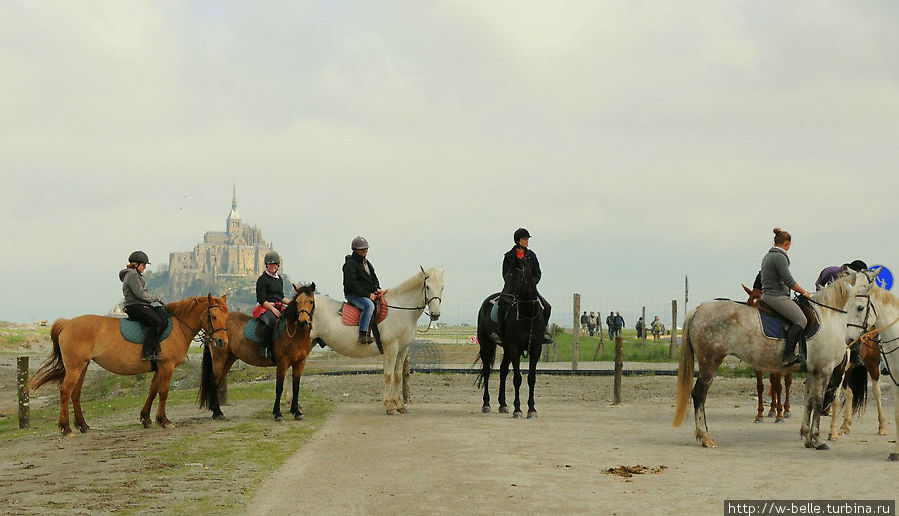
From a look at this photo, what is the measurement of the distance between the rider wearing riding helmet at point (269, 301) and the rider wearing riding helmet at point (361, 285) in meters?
1.20

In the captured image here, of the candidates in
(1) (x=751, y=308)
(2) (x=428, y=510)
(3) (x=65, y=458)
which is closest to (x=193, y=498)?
(2) (x=428, y=510)

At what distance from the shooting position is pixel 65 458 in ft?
37.6

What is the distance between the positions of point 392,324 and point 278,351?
2259mm

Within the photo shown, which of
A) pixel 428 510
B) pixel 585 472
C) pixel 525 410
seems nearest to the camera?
pixel 428 510

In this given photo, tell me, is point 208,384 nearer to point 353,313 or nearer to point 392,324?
point 353,313

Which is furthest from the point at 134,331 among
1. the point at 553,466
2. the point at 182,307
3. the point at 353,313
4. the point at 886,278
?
the point at 886,278

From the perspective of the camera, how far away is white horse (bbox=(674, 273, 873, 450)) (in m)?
Result: 12.2

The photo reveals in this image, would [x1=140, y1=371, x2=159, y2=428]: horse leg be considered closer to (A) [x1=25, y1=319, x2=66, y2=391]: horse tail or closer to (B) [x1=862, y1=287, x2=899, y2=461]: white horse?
Answer: (A) [x1=25, y1=319, x2=66, y2=391]: horse tail

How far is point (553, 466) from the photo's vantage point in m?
10.6

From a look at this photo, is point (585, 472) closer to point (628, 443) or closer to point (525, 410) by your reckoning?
point (628, 443)

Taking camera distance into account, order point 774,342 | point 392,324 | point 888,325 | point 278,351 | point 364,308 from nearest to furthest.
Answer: point 888,325 < point 774,342 < point 278,351 < point 364,308 < point 392,324

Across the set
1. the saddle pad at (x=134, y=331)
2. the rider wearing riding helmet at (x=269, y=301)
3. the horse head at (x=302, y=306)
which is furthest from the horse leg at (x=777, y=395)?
the saddle pad at (x=134, y=331)

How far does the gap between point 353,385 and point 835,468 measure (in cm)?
1546

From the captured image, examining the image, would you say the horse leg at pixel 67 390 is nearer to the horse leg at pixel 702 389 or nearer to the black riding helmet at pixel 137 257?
the black riding helmet at pixel 137 257
